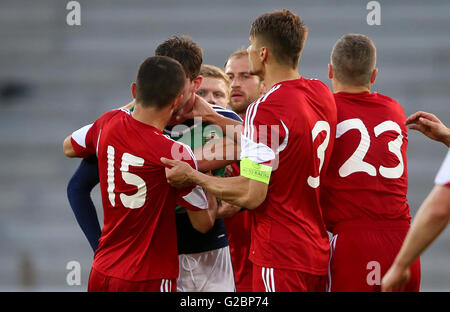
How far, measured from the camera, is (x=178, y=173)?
2861mm

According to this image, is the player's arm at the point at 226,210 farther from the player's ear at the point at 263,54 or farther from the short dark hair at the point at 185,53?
the player's ear at the point at 263,54

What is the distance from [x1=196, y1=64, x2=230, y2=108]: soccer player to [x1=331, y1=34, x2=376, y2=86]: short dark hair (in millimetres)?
1514

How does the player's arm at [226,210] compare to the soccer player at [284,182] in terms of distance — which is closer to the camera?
the soccer player at [284,182]

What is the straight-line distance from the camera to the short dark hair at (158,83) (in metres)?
3.01

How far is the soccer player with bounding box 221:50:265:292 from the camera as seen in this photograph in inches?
168

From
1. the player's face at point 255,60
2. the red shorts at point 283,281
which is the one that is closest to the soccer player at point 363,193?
the red shorts at point 283,281

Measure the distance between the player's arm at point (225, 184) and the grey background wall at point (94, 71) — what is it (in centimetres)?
599

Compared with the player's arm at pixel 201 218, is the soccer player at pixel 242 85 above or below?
above

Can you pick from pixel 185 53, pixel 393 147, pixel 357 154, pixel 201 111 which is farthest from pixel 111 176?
pixel 393 147

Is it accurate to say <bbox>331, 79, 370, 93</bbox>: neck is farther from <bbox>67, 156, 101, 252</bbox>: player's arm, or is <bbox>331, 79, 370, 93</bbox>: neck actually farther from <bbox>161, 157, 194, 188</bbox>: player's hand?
<bbox>67, 156, 101, 252</bbox>: player's arm

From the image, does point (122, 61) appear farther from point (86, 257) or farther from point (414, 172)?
point (414, 172)

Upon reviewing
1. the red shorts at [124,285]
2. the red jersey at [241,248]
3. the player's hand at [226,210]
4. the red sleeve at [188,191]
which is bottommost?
the red jersey at [241,248]

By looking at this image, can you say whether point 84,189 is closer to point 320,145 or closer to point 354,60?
point 320,145

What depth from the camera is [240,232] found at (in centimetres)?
442
